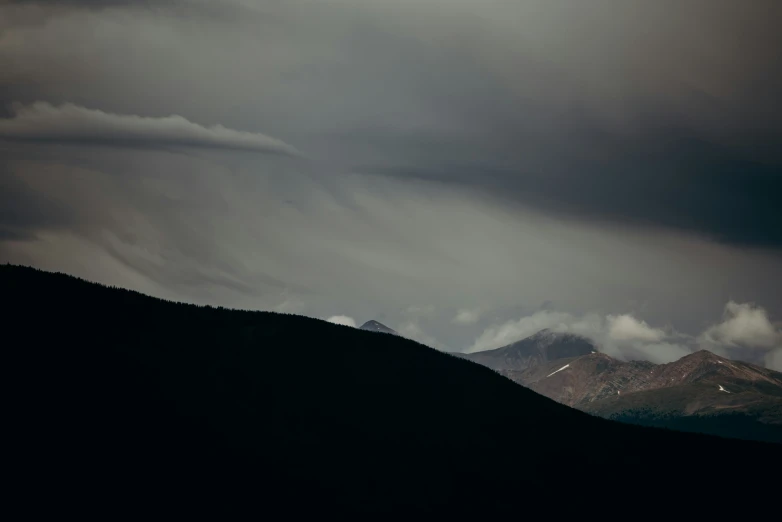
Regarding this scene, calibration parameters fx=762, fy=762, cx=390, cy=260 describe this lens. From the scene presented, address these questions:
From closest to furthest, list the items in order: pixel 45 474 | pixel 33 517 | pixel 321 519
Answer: pixel 33 517
pixel 45 474
pixel 321 519

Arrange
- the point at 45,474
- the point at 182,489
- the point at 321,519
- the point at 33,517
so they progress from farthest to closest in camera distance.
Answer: the point at 321,519
the point at 182,489
the point at 45,474
the point at 33,517

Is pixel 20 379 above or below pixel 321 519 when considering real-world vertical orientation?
above

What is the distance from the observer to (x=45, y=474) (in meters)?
162

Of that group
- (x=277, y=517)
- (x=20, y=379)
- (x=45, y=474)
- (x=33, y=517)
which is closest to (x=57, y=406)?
(x=20, y=379)

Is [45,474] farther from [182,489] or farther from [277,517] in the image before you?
[277,517]

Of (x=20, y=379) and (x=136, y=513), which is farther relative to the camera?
(x=20, y=379)

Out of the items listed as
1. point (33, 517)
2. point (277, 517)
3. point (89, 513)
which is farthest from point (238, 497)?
point (33, 517)

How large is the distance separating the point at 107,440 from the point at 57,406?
55.9 ft

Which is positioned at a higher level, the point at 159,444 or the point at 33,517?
the point at 159,444

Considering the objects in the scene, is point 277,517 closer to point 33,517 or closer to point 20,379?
point 33,517

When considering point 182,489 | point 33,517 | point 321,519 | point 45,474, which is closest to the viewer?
point 33,517

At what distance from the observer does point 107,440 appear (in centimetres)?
18575

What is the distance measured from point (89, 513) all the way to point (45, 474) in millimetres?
14228

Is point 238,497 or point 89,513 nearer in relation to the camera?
point 89,513
